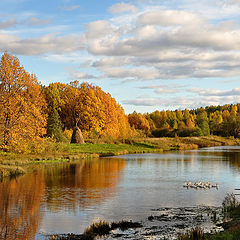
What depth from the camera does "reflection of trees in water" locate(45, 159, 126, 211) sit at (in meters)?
25.9

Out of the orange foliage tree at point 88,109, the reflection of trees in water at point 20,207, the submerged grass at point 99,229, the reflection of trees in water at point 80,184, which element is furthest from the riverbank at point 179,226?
the orange foliage tree at point 88,109

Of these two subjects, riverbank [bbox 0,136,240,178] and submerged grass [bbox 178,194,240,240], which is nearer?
submerged grass [bbox 178,194,240,240]

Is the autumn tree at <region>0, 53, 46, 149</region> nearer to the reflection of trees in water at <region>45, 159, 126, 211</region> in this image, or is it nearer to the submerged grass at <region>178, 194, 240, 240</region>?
the reflection of trees in water at <region>45, 159, 126, 211</region>

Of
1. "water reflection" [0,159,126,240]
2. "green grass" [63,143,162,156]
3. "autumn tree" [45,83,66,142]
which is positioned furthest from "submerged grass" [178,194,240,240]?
"autumn tree" [45,83,66,142]

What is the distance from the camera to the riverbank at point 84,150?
143 ft

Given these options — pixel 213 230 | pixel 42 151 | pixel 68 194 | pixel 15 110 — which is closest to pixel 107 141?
pixel 42 151

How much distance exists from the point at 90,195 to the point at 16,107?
70.7 ft

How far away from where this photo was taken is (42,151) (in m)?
54.2

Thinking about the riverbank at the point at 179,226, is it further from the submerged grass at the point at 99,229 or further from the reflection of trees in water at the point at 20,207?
the reflection of trees in water at the point at 20,207

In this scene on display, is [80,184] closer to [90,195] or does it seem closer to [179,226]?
[90,195]

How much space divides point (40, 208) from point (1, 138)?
19.9 meters

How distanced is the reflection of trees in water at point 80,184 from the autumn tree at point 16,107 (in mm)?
5327

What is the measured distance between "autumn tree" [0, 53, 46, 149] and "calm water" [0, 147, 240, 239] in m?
4.61

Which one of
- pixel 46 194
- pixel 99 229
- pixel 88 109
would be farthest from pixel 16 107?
pixel 99 229
